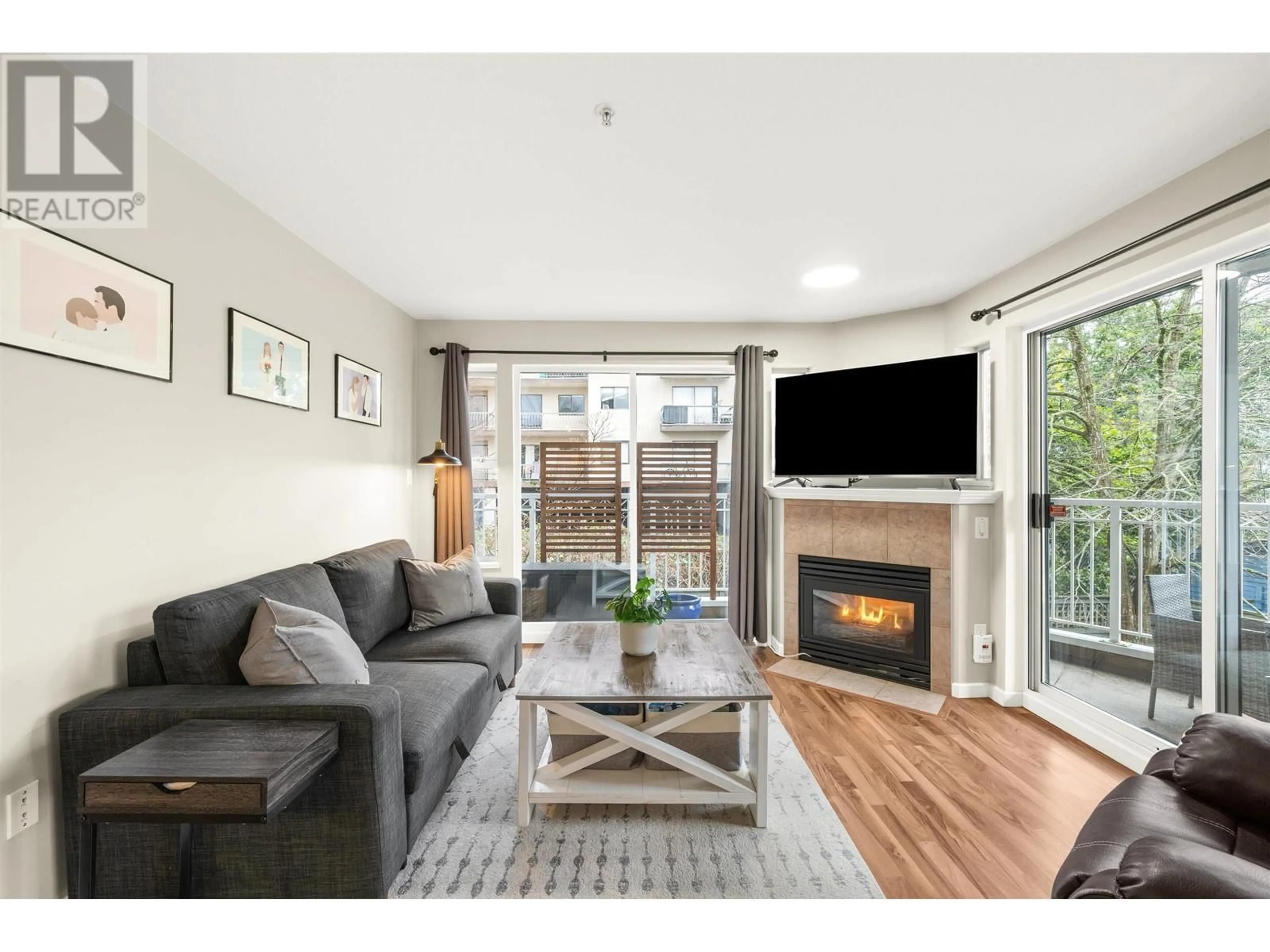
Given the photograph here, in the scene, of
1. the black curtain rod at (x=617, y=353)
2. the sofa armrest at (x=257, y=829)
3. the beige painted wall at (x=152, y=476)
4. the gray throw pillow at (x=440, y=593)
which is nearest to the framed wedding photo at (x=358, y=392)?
the beige painted wall at (x=152, y=476)

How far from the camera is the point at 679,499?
450cm

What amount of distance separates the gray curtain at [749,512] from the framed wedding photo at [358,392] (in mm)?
2505

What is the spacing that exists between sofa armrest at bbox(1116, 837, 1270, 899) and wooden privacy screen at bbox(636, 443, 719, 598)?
11.6ft

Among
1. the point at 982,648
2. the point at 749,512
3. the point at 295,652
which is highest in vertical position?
the point at 749,512

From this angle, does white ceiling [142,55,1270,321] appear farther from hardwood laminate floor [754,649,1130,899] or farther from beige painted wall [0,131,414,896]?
hardwood laminate floor [754,649,1130,899]

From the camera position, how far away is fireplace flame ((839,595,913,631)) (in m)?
3.66

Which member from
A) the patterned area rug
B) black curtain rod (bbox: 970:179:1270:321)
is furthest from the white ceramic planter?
black curtain rod (bbox: 970:179:1270:321)

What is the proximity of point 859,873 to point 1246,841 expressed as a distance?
97cm

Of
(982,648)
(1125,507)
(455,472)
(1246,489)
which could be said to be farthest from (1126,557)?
(455,472)

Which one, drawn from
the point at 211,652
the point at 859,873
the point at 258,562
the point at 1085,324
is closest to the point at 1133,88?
the point at 1085,324

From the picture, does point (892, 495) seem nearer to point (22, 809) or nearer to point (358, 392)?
point (358, 392)

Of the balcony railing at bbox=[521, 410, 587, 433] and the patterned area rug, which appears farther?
the balcony railing at bbox=[521, 410, 587, 433]

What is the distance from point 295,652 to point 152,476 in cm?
77

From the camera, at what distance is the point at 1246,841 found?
1288mm
